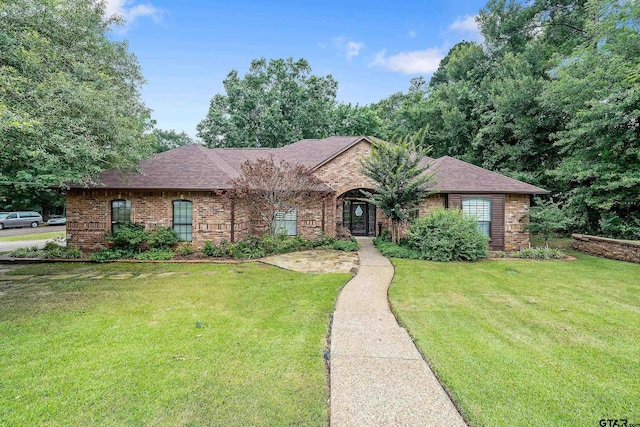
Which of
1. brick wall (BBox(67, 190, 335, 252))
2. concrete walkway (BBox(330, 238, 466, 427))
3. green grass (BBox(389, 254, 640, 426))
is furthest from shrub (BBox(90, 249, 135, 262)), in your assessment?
green grass (BBox(389, 254, 640, 426))

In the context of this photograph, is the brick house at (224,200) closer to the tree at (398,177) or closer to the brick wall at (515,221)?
the brick wall at (515,221)

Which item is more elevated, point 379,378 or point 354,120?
point 354,120

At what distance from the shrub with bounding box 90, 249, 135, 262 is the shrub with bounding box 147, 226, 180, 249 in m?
0.78

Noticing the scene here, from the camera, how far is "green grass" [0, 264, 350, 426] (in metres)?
2.71

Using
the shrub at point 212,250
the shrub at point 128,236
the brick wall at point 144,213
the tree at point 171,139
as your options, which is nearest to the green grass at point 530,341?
the shrub at point 212,250

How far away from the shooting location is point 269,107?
25.2 m

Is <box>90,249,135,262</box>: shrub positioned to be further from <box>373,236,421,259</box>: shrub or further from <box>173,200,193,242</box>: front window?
<box>373,236,421,259</box>: shrub

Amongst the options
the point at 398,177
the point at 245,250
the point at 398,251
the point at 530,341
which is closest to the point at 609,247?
the point at 398,251

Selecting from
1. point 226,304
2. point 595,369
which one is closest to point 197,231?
point 226,304

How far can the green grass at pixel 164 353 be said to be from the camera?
107 inches

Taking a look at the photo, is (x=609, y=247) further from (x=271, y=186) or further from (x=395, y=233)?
(x=271, y=186)

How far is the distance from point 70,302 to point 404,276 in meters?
7.92

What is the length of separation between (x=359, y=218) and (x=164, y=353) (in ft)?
49.2

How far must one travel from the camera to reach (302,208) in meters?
13.2
